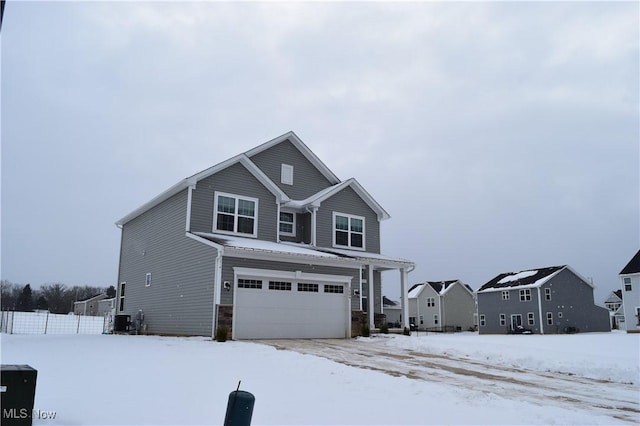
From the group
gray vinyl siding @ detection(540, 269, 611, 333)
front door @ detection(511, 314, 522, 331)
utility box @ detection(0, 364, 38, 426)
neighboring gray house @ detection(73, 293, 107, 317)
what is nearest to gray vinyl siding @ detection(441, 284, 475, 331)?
front door @ detection(511, 314, 522, 331)

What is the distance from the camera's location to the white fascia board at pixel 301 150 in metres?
23.2

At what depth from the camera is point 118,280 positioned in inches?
1049

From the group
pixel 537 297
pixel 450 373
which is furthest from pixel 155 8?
pixel 537 297

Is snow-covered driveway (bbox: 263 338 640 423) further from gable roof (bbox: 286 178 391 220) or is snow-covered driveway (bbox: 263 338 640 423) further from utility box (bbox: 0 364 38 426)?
gable roof (bbox: 286 178 391 220)

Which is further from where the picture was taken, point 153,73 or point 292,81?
point 292,81

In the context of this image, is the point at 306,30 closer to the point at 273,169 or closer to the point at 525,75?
the point at 273,169

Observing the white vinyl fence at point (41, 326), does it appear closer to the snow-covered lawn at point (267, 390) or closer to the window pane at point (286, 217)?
the window pane at point (286, 217)

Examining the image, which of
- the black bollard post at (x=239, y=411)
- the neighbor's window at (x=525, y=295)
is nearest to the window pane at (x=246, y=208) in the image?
the black bollard post at (x=239, y=411)

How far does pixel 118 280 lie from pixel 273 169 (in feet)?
35.0

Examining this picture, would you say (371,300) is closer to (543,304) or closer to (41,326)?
(41,326)

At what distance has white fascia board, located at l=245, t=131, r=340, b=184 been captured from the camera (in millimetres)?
23172

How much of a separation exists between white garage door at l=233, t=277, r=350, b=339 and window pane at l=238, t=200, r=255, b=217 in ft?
12.4

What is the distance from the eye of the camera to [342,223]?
80.3 ft

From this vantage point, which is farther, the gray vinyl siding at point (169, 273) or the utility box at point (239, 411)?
the gray vinyl siding at point (169, 273)
